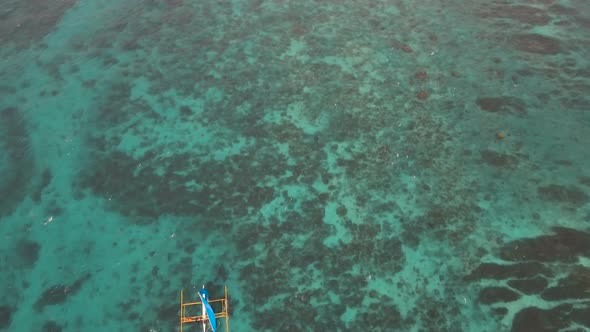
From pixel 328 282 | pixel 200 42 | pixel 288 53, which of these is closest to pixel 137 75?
pixel 200 42

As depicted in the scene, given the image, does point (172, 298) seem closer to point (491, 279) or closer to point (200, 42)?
point (491, 279)

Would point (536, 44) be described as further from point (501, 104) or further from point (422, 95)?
point (422, 95)

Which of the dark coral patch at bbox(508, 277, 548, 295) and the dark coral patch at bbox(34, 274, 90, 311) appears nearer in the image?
the dark coral patch at bbox(508, 277, 548, 295)

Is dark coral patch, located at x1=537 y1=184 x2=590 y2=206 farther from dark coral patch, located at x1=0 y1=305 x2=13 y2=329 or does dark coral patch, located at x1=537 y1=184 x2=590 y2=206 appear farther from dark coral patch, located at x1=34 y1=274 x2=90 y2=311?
dark coral patch, located at x1=0 y1=305 x2=13 y2=329

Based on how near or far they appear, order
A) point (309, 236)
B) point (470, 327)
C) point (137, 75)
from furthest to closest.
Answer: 1. point (137, 75)
2. point (309, 236)
3. point (470, 327)

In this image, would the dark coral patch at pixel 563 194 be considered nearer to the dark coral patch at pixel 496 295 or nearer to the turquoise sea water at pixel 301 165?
the turquoise sea water at pixel 301 165

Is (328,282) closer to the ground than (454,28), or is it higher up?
closer to the ground

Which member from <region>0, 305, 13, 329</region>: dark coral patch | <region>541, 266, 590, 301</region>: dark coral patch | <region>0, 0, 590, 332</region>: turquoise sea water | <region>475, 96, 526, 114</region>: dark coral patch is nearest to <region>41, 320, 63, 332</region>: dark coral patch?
<region>0, 0, 590, 332</region>: turquoise sea water
